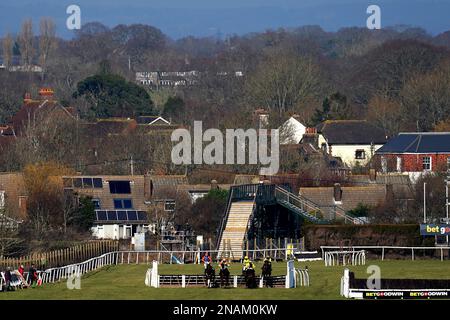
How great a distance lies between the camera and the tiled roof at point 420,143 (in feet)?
346

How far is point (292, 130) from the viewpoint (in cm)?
12625

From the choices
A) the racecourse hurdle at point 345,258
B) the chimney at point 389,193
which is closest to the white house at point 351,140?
the chimney at point 389,193

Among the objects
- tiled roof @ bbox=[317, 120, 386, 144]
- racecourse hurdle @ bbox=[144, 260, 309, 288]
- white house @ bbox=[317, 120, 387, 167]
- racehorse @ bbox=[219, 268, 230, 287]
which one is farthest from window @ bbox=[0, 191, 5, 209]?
tiled roof @ bbox=[317, 120, 386, 144]

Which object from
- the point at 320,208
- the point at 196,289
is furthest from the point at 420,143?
the point at 196,289

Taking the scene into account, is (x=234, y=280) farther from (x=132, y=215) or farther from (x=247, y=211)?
(x=132, y=215)

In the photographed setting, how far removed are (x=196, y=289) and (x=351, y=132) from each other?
248 ft

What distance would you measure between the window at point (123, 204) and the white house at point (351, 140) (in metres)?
35.6

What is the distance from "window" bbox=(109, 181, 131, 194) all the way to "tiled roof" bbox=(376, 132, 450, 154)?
22267 mm

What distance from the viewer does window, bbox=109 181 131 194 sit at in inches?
3509

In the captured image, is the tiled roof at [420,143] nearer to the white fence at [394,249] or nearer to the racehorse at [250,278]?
the white fence at [394,249]

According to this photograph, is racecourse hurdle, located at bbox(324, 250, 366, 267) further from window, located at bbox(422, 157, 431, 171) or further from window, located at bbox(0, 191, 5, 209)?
window, located at bbox(422, 157, 431, 171)
